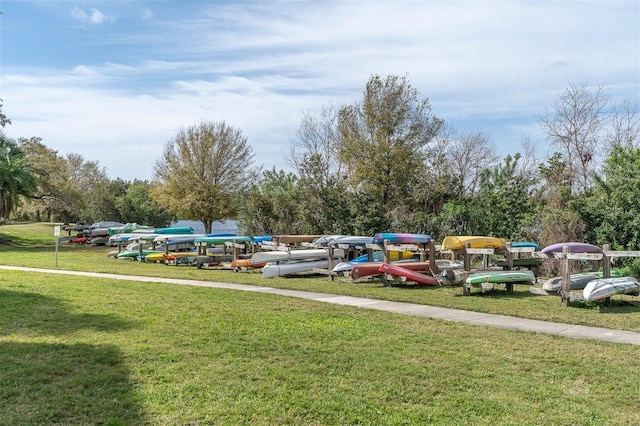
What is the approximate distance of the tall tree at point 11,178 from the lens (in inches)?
1297

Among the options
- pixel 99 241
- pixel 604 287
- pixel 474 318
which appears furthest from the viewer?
pixel 99 241

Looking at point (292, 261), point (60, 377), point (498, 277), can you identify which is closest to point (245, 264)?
point (292, 261)

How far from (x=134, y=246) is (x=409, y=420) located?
A: 24310 mm

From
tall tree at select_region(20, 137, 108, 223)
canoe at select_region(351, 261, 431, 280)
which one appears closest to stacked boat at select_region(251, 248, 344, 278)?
canoe at select_region(351, 261, 431, 280)

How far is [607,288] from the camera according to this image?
1091cm

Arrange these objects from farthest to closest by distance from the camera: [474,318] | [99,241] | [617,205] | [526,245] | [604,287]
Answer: [99,241]
[526,245]
[617,205]
[604,287]
[474,318]

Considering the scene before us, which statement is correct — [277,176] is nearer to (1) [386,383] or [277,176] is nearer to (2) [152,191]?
(2) [152,191]

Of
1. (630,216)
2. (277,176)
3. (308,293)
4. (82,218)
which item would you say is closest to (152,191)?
(277,176)

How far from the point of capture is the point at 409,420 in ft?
15.3

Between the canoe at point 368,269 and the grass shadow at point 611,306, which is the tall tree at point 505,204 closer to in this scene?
the canoe at point 368,269

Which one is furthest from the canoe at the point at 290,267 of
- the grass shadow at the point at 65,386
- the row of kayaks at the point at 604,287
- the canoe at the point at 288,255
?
the grass shadow at the point at 65,386

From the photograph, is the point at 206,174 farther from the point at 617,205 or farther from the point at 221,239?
the point at 617,205

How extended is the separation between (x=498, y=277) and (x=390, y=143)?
1411 cm

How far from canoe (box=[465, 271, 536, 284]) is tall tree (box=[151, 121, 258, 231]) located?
23356 mm
